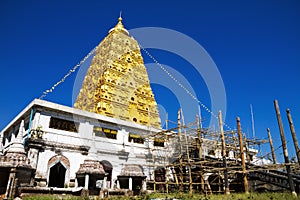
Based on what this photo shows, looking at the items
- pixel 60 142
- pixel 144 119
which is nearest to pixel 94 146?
pixel 60 142

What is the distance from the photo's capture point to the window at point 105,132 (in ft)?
70.9

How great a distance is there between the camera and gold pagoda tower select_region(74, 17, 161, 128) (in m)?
28.9

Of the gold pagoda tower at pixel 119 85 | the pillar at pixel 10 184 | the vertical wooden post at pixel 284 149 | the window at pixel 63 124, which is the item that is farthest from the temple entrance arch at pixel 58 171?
the vertical wooden post at pixel 284 149

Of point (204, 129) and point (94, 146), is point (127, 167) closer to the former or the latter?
point (94, 146)

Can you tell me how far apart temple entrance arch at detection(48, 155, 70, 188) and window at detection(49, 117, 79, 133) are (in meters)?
2.43

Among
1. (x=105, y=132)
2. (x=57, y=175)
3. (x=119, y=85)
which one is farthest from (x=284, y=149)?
(x=119, y=85)

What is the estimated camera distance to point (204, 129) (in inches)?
845

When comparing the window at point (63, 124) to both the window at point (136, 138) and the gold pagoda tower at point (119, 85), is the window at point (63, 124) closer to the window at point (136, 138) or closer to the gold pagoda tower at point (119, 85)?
the window at point (136, 138)

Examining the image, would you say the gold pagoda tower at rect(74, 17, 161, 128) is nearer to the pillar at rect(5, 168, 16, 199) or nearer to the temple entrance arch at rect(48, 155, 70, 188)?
the temple entrance arch at rect(48, 155, 70, 188)

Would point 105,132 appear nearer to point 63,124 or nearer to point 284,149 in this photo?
point 63,124

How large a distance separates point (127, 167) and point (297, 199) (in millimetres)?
13435

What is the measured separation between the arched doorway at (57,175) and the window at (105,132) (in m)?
4.09

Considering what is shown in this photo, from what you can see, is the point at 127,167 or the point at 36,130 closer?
the point at 36,130

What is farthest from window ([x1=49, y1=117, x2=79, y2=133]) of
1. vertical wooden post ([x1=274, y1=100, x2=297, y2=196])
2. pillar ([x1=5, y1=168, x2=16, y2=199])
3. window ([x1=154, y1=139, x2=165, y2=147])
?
vertical wooden post ([x1=274, y1=100, x2=297, y2=196])
